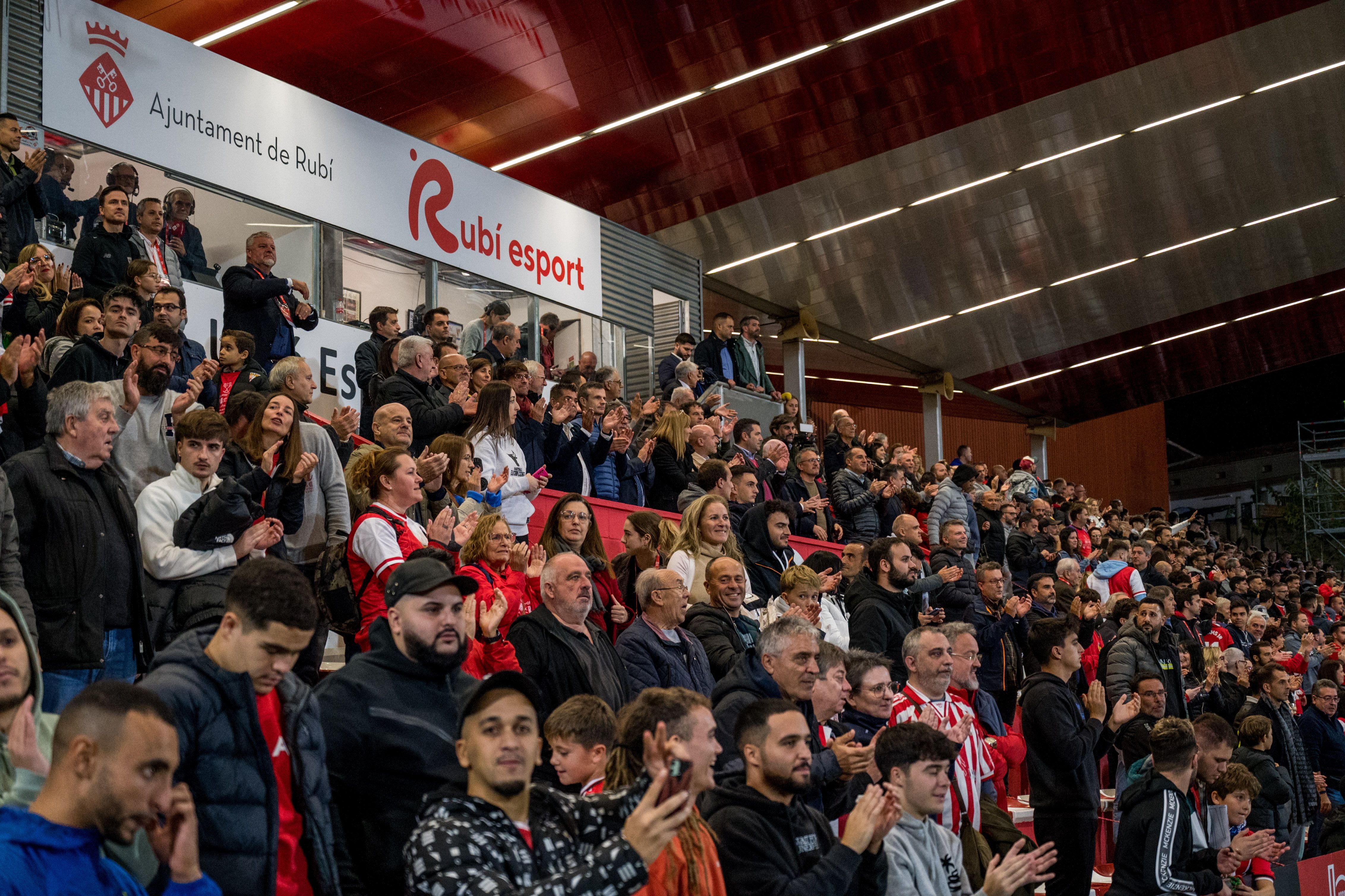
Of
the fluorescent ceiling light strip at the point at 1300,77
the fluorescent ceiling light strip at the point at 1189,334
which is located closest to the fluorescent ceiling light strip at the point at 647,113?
the fluorescent ceiling light strip at the point at 1300,77

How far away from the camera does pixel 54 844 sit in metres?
2.21

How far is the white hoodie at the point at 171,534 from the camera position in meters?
4.39

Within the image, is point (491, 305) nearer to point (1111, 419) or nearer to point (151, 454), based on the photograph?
point (151, 454)

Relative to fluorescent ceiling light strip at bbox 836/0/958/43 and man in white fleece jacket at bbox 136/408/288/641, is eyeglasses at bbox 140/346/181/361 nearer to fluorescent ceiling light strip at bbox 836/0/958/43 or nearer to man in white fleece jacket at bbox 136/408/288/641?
man in white fleece jacket at bbox 136/408/288/641

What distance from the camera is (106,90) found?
895cm

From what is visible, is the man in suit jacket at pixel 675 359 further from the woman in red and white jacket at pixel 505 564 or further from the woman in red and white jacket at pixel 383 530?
the woman in red and white jacket at pixel 383 530

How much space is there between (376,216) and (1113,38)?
830 centimetres

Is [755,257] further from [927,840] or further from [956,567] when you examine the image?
A: [927,840]

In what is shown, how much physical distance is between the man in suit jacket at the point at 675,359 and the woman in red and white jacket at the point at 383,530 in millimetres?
7032

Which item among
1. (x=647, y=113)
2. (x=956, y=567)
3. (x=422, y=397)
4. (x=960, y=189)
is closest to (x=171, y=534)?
(x=422, y=397)

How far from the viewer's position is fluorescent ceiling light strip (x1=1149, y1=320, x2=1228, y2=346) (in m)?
24.8

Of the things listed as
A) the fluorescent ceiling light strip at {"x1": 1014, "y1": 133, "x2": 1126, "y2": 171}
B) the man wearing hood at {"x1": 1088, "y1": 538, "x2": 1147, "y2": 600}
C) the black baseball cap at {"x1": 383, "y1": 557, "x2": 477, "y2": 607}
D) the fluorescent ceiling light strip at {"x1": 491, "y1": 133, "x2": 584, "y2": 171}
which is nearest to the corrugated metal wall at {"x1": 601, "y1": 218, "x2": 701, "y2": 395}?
the fluorescent ceiling light strip at {"x1": 491, "y1": 133, "x2": 584, "y2": 171}

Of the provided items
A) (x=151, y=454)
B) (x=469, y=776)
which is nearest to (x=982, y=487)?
(x=151, y=454)

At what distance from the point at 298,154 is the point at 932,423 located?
51.2 feet
